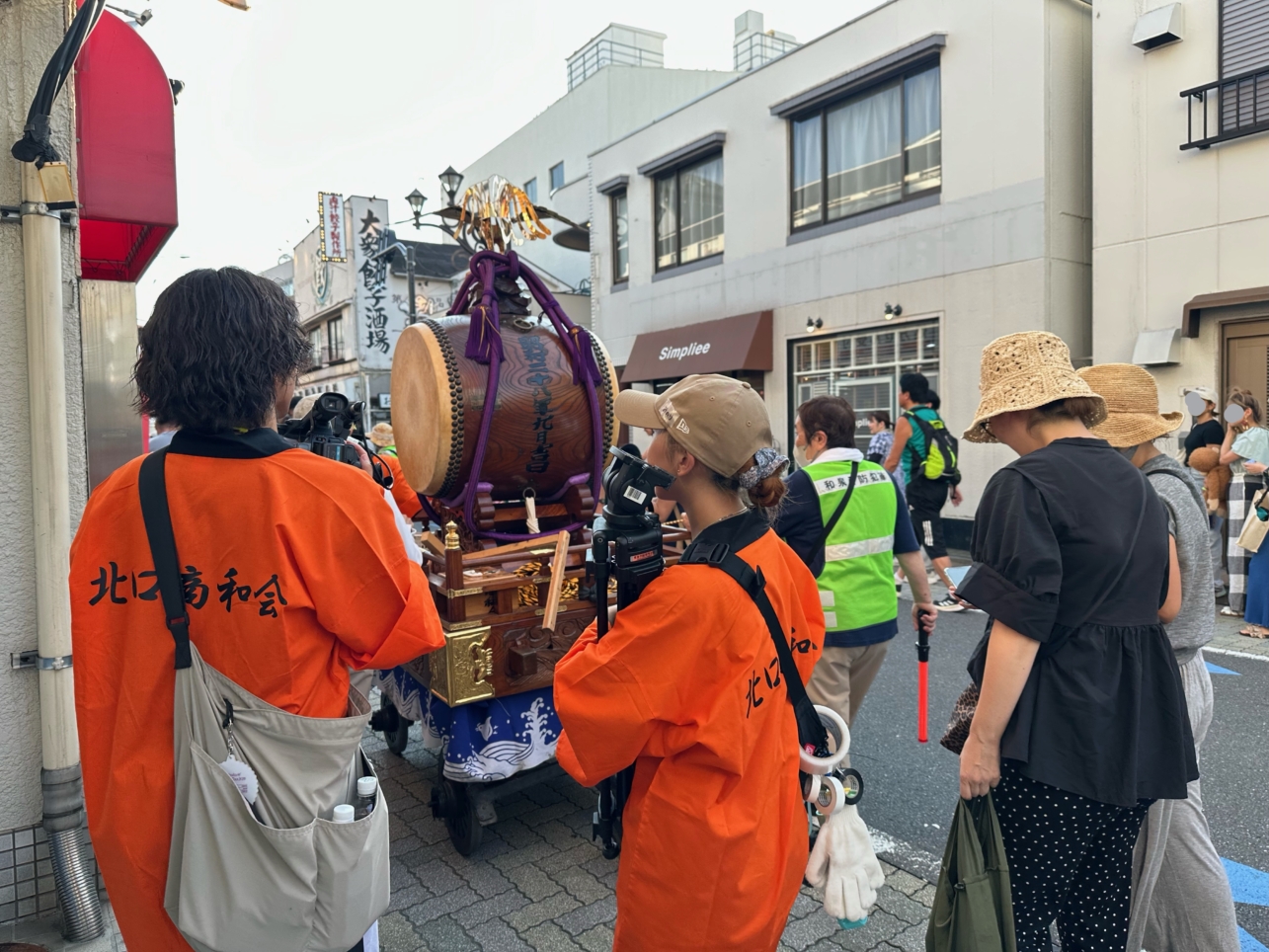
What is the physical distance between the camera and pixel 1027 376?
6.59ft

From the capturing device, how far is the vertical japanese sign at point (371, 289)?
20.4m

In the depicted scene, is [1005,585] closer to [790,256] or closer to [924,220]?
[924,220]

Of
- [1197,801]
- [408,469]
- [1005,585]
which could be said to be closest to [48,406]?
[408,469]

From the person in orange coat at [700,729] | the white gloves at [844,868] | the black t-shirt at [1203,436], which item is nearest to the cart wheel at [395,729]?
the person in orange coat at [700,729]

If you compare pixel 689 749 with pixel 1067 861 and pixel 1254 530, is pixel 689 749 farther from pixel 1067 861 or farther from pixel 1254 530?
pixel 1254 530

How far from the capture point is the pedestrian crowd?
5.18ft

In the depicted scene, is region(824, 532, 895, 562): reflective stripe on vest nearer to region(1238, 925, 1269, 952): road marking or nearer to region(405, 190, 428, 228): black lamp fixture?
region(1238, 925, 1269, 952): road marking

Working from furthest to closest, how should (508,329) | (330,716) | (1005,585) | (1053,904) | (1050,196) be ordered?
(1050,196) → (508,329) → (1053,904) → (1005,585) → (330,716)

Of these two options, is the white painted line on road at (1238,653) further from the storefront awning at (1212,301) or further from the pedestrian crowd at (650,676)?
the pedestrian crowd at (650,676)

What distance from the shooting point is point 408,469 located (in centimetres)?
343

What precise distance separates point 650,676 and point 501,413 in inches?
71.4

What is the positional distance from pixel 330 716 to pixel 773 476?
3.43 ft

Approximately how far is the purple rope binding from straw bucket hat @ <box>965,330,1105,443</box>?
1678mm

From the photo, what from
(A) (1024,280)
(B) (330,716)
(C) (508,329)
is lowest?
(B) (330,716)
